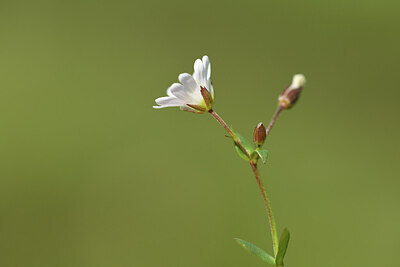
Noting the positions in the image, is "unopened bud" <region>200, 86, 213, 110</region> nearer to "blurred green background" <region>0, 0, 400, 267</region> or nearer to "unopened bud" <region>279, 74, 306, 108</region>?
"unopened bud" <region>279, 74, 306, 108</region>

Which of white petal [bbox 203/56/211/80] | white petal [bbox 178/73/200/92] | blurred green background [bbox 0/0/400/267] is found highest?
white petal [bbox 203/56/211/80]

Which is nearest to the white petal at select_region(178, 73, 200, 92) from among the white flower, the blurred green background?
the white flower

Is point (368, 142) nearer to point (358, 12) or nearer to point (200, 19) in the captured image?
point (358, 12)

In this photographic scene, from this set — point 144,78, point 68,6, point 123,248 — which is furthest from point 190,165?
point 68,6

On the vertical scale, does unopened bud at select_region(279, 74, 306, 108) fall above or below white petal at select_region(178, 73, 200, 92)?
below

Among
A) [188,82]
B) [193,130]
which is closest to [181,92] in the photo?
[188,82]

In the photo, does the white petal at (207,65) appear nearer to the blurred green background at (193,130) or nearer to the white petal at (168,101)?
the white petal at (168,101)

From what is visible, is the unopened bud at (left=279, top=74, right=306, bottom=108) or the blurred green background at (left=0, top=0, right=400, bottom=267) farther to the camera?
the blurred green background at (left=0, top=0, right=400, bottom=267)
